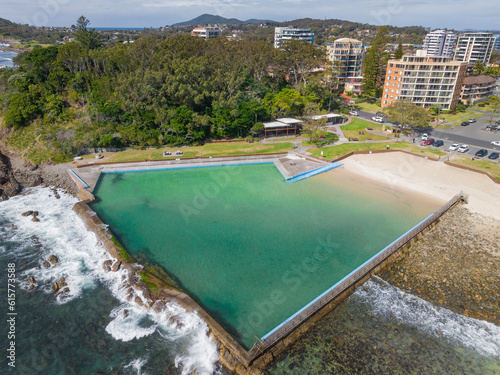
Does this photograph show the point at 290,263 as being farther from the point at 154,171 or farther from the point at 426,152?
the point at 426,152

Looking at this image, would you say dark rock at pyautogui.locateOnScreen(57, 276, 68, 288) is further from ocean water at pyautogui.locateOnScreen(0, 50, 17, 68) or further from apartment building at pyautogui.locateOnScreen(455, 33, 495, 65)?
apartment building at pyautogui.locateOnScreen(455, 33, 495, 65)

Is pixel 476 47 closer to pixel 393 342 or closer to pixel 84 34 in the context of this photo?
pixel 84 34

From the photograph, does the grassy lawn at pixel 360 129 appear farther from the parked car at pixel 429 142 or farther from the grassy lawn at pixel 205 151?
the grassy lawn at pixel 205 151

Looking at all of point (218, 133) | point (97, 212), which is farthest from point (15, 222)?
point (218, 133)

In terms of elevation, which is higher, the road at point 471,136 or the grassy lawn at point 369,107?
the grassy lawn at point 369,107

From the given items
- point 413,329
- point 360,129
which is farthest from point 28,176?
point 360,129

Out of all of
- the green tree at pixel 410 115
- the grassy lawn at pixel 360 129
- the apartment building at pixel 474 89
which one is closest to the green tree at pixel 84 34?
the grassy lawn at pixel 360 129
